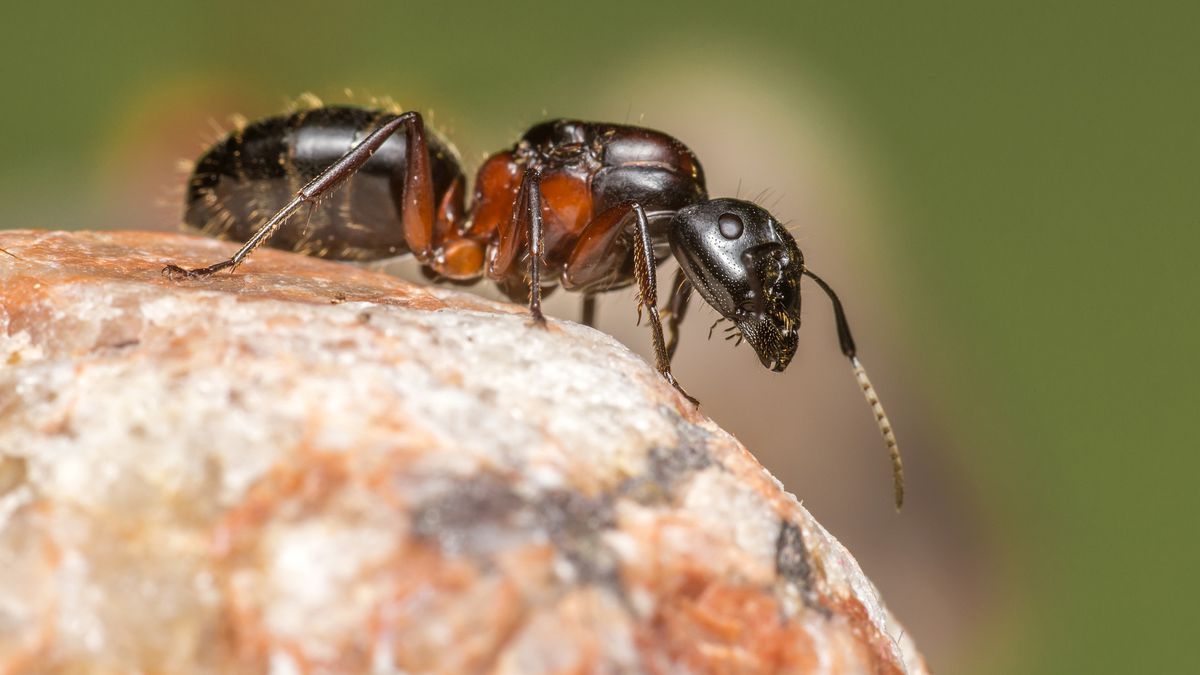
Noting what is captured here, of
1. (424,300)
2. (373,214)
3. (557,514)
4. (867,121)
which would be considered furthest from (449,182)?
(867,121)

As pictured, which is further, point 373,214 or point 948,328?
point 948,328

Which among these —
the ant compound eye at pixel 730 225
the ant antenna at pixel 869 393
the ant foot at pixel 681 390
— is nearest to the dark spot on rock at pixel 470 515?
the ant foot at pixel 681 390

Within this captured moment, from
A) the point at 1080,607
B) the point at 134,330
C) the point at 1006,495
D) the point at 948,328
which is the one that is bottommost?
the point at 1080,607

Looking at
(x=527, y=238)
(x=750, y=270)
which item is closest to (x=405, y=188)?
(x=527, y=238)

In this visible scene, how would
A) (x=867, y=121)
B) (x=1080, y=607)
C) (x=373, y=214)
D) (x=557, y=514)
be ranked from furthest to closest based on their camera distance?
(x=867, y=121) < (x=1080, y=607) < (x=373, y=214) < (x=557, y=514)

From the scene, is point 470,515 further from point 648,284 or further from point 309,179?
point 309,179

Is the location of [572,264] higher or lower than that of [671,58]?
lower

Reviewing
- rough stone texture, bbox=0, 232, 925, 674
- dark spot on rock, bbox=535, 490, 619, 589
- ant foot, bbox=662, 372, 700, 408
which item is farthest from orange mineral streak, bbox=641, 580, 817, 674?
ant foot, bbox=662, 372, 700, 408

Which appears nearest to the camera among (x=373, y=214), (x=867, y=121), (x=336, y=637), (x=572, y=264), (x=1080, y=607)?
(x=336, y=637)

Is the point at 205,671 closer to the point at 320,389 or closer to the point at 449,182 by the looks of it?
the point at 320,389
